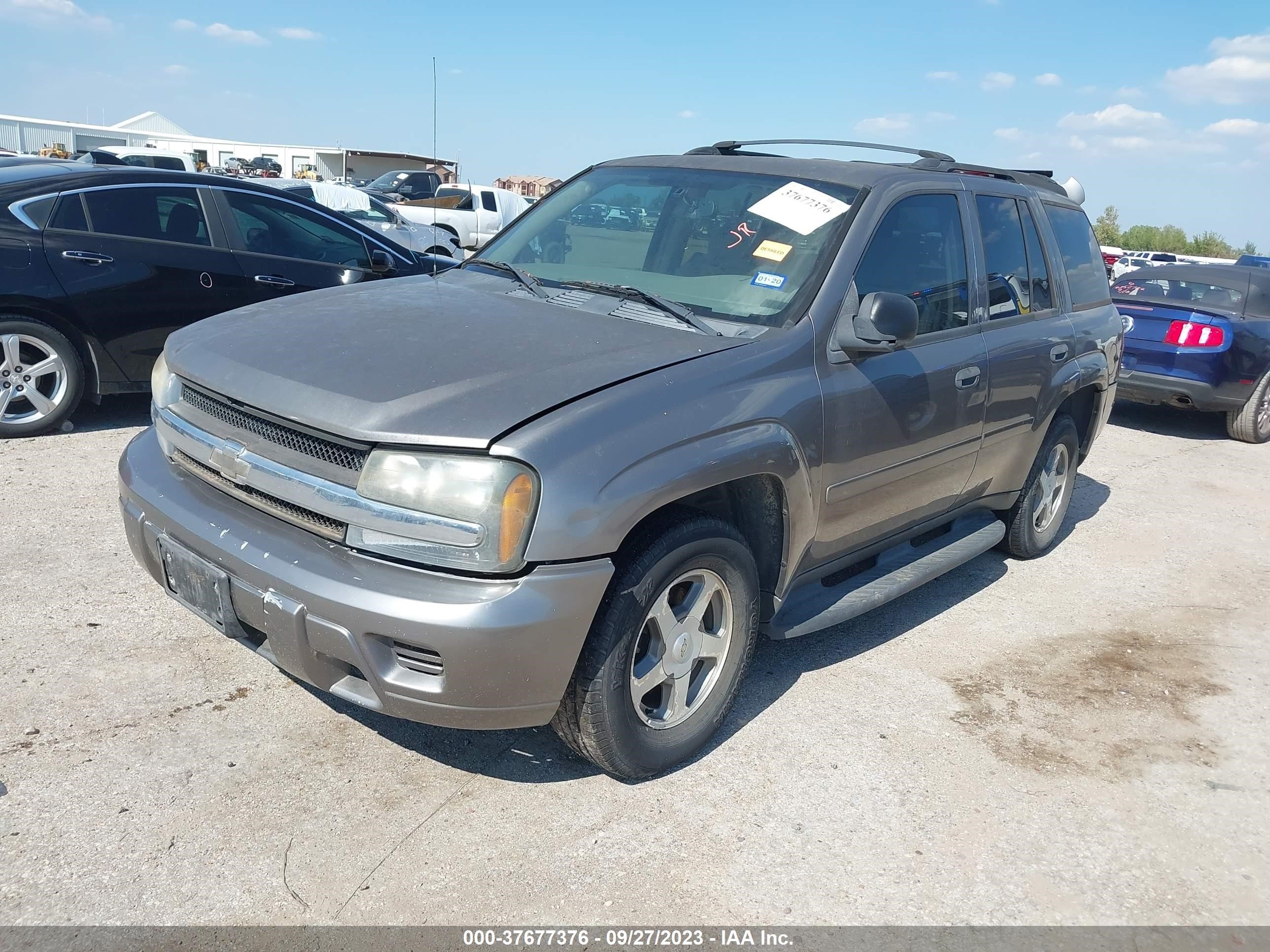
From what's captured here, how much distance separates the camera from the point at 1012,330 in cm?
454

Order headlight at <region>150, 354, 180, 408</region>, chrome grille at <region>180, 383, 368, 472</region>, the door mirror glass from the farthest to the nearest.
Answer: the door mirror glass
headlight at <region>150, 354, 180, 408</region>
chrome grille at <region>180, 383, 368, 472</region>

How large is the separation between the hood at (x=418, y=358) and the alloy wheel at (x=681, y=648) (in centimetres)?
69

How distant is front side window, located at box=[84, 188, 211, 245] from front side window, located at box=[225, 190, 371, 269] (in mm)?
267

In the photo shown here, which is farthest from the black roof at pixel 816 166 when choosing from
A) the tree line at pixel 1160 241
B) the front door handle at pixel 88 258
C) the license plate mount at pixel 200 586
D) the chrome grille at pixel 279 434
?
the tree line at pixel 1160 241

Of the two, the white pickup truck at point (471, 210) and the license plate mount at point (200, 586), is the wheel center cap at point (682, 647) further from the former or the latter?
the white pickup truck at point (471, 210)

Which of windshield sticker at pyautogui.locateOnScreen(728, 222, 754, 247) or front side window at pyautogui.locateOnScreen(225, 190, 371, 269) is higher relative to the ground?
windshield sticker at pyautogui.locateOnScreen(728, 222, 754, 247)

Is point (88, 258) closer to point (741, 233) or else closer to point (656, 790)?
point (741, 233)

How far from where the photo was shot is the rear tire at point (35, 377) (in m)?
5.84

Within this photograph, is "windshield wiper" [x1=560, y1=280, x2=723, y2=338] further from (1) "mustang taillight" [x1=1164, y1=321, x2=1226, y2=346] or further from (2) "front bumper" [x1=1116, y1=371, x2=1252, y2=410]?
(1) "mustang taillight" [x1=1164, y1=321, x2=1226, y2=346]

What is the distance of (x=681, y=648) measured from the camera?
312cm

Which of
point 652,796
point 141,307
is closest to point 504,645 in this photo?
point 652,796

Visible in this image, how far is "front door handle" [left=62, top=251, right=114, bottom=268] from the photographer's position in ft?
19.6

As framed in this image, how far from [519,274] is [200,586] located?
173 centimetres

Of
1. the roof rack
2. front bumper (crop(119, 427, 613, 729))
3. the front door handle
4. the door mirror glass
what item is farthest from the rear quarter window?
the front door handle
